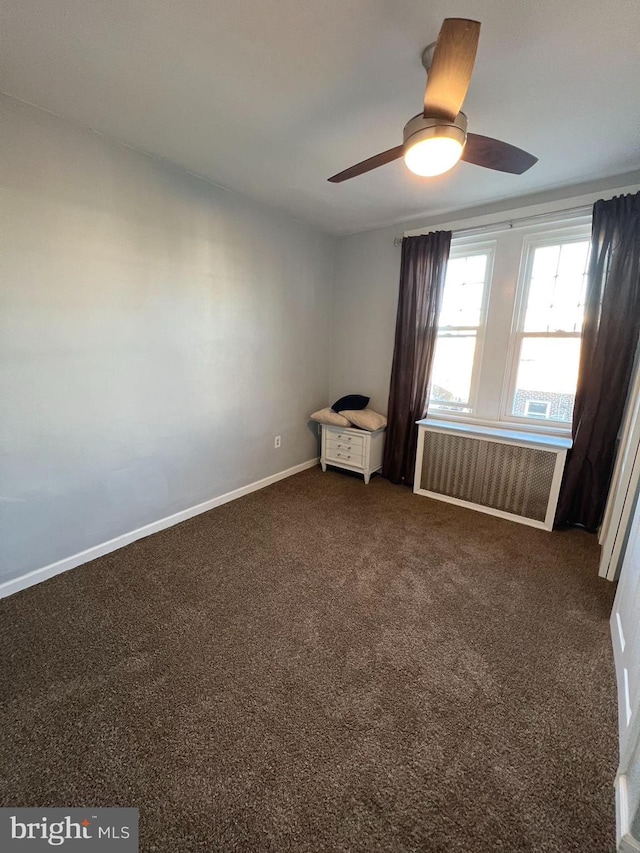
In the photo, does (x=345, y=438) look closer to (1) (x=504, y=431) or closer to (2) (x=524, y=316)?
(1) (x=504, y=431)

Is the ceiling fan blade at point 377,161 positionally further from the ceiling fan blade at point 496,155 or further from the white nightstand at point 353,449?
the white nightstand at point 353,449

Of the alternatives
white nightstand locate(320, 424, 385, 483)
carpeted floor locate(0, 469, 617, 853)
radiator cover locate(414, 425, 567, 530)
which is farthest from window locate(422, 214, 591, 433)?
carpeted floor locate(0, 469, 617, 853)

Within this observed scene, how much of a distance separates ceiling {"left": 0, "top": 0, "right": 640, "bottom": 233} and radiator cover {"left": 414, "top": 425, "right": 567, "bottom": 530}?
195cm

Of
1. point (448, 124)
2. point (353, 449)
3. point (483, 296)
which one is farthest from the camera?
point (353, 449)

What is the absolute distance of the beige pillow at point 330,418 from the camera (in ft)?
11.4

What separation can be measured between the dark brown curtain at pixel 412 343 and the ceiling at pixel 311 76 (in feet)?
2.51

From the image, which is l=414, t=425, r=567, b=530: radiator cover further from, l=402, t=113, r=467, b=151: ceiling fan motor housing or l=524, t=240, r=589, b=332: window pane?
l=402, t=113, r=467, b=151: ceiling fan motor housing

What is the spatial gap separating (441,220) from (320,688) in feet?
11.7

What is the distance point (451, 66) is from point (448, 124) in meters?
0.22

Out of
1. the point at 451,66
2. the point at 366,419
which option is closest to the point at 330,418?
the point at 366,419

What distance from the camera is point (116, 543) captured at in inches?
90.5

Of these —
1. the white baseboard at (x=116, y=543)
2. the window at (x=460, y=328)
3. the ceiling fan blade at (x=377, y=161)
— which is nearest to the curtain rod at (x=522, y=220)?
the window at (x=460, y=328)

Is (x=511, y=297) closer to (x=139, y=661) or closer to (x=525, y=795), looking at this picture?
(x=525, y=795)

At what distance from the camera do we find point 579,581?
2059 mm
